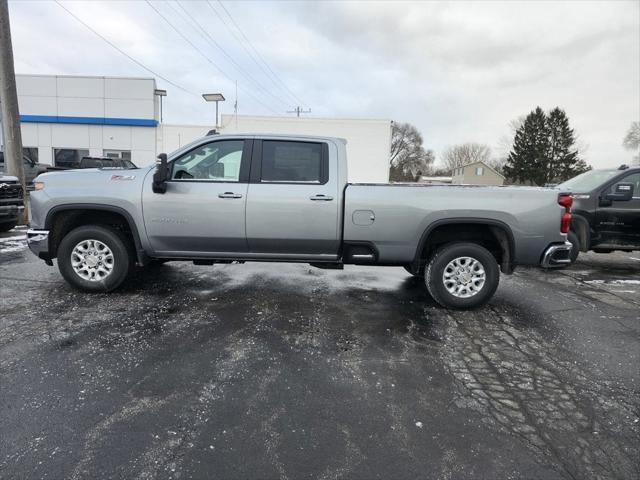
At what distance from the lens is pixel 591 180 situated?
8.16m

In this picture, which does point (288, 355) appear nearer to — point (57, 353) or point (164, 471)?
point (164, 471)

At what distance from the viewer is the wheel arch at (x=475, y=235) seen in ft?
15.8

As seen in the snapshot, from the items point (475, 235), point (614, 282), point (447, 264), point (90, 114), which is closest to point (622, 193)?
point (614, 282)

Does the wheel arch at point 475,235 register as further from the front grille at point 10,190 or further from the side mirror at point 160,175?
the front grille at point 10,190

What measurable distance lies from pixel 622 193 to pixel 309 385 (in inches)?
278

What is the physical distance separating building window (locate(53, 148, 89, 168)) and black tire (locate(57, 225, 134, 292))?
24416 mm

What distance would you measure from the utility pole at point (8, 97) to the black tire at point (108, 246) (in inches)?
247

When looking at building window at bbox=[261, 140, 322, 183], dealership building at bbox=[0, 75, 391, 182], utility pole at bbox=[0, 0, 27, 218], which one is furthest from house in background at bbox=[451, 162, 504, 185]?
building window at bbox=[261, 140, 322, 183]

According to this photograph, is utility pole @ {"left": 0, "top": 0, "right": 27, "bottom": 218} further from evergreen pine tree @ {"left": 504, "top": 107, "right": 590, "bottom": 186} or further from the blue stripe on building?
evergreen pine tree @ {"left": 504, "top": 107, "right": 590, "bottom": 186}

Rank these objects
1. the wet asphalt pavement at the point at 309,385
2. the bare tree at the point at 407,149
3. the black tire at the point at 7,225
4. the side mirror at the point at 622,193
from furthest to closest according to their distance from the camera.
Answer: the bare tree at the point at 407,149
the black tire at the point at 7,225
the side mirror at the point at 622,193
the wet asphalt pavement at the point at 309,385

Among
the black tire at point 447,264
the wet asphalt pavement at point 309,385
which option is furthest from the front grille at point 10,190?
the black tire at point 447,264

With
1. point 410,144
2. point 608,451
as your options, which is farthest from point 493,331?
point 410,144

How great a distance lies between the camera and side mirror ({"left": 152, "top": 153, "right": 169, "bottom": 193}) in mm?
4773

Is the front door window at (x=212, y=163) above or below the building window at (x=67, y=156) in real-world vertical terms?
below
